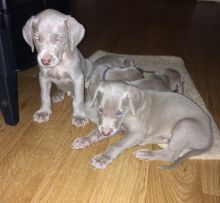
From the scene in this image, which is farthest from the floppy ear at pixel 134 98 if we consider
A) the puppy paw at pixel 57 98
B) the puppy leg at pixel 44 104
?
the puppy paw at pixel 57 98

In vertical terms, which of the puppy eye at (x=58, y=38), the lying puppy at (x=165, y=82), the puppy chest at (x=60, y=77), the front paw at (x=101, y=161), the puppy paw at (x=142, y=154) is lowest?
the puppy paw at (x=142, y=154)

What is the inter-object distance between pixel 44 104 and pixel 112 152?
695 mm

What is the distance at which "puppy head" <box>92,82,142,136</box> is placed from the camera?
6.64 ft

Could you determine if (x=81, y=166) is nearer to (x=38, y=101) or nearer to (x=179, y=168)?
(x=179, y=168)

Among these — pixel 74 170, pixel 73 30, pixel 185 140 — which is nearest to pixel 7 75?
pixel 73 30

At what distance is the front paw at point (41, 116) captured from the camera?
8.18ft

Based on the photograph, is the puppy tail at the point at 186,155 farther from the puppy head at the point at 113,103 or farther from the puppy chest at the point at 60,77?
the puppy chest at the point at 60,77

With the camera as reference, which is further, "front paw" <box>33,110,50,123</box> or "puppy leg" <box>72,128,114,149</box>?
"front paw" <box>33,110,50,123</box>

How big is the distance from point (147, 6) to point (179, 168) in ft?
14.6

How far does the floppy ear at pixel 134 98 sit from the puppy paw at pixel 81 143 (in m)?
0.39

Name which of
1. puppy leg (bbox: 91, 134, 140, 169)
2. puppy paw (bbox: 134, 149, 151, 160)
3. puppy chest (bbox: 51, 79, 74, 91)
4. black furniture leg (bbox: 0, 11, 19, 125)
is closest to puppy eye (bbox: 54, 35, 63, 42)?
black furniture leg (bbox: 0, 11, 19, 125)

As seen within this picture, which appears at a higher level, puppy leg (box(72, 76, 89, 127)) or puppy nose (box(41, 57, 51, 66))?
puppy nose (box(41, 57, 51, 66))

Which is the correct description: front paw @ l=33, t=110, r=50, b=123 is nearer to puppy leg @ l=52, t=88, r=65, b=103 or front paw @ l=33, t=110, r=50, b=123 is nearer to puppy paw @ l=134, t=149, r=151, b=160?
puppy leg @ l=52, t=88, r=65, b=103

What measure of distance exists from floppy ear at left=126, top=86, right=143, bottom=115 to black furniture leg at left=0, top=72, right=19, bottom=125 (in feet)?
2.55
